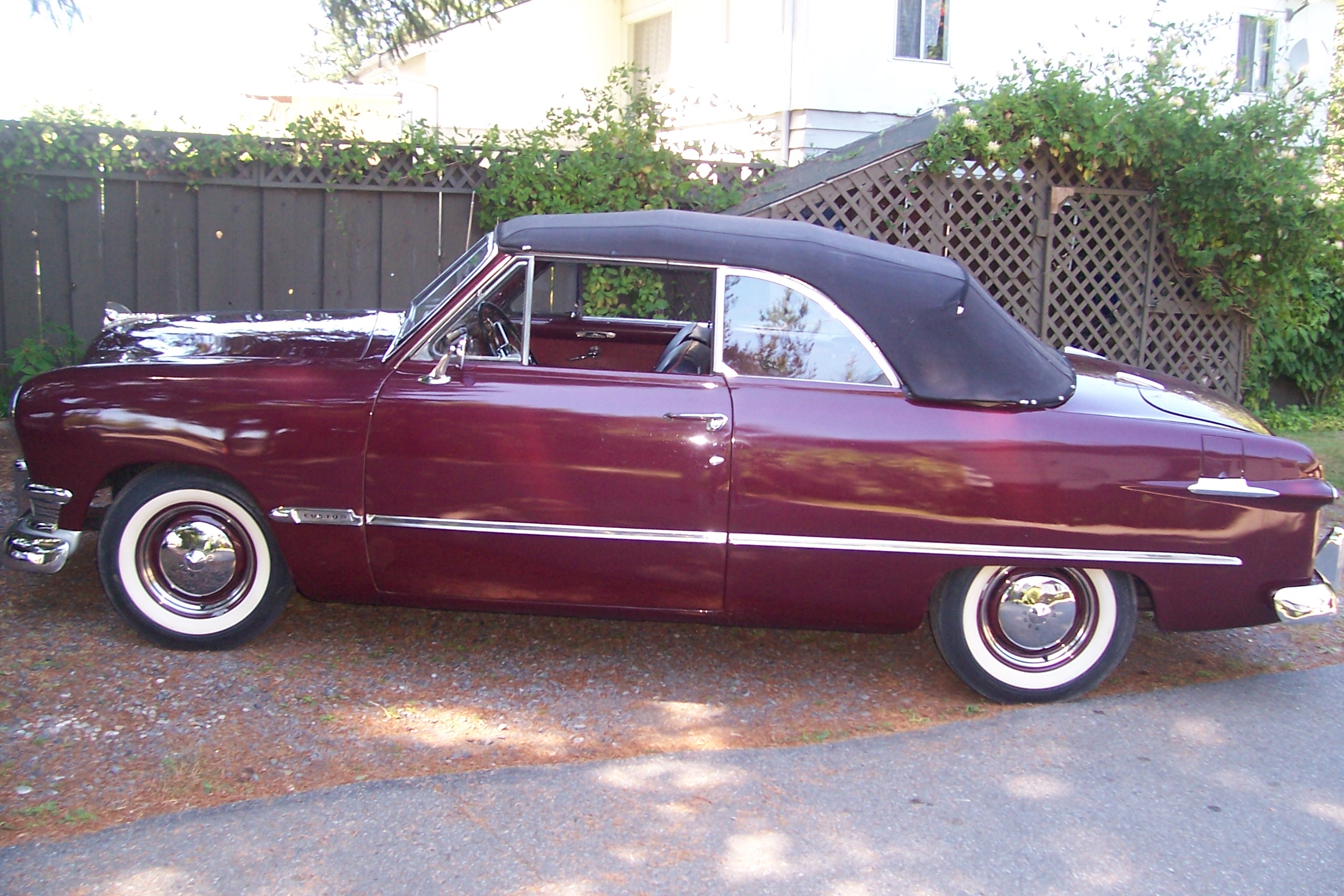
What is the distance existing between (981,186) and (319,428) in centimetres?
610

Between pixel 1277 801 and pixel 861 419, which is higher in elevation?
pixel 861 419

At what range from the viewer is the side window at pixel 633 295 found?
19.0ft

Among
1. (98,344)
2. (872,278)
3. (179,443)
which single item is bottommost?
(179,443)

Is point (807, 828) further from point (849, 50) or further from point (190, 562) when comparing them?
point (849, 50)

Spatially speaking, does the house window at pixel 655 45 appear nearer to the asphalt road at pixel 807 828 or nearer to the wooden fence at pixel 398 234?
the wooden fence at pixel 398 234

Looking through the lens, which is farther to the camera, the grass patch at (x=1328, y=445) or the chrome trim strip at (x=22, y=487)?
the grass patch at (x=1328, y=445)

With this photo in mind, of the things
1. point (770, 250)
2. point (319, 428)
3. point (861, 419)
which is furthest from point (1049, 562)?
point (319, 428)

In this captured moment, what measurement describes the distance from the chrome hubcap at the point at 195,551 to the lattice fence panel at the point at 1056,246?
4.88m

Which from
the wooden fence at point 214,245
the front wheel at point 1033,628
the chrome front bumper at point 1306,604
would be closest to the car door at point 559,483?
the front wheel at point 1033,628

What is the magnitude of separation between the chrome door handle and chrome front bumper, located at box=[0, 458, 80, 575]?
2381 mm

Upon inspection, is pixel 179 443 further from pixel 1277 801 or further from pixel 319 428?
pixel 1277 801

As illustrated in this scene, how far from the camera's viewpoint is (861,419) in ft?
13.8

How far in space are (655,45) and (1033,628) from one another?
480 inches

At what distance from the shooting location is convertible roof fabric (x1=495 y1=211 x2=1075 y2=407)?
168 inches
